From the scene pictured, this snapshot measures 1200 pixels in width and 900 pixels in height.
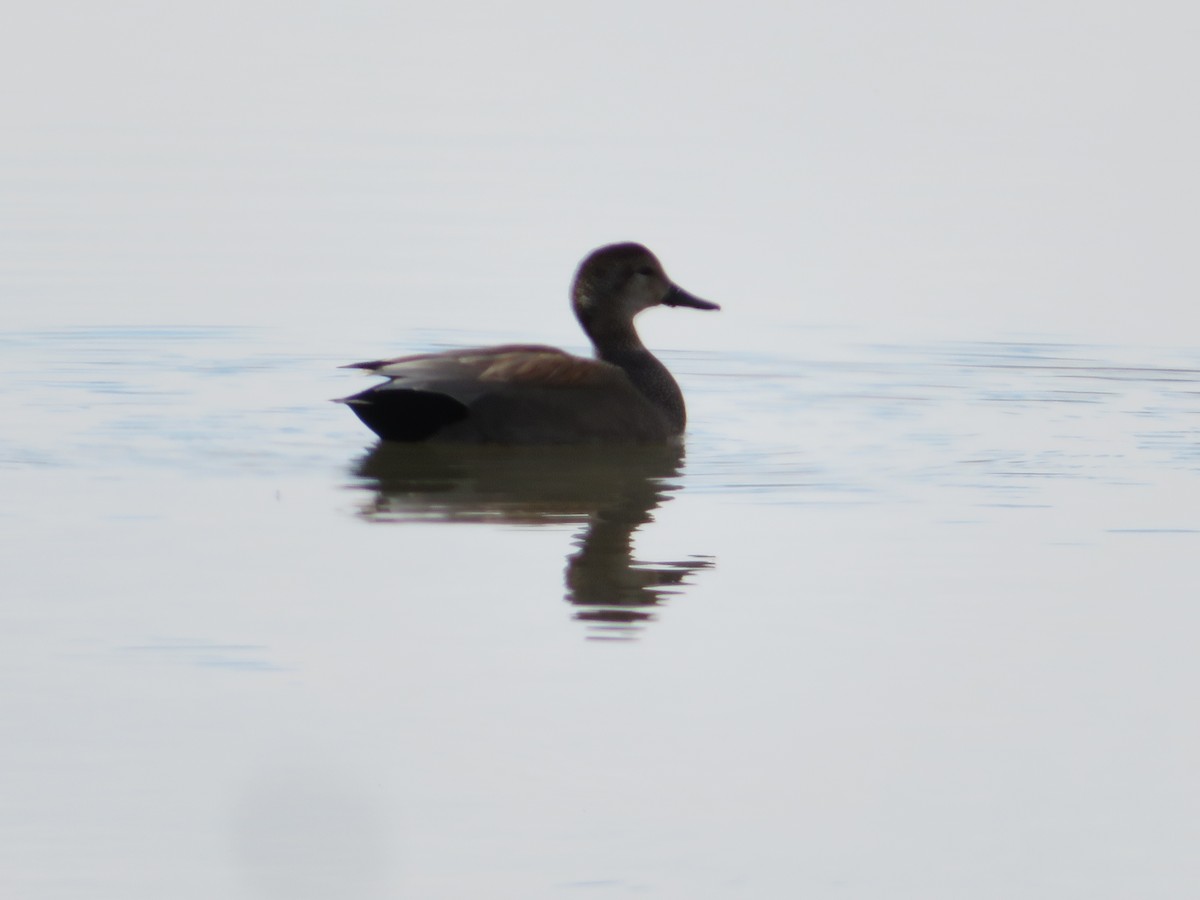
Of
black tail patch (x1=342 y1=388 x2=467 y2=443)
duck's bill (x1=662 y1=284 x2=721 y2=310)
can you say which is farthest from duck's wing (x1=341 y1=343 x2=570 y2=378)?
duck's bill (x1=662 y1=284 x2=721 y2=310)

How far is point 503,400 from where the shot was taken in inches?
392

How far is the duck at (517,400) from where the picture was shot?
988cm

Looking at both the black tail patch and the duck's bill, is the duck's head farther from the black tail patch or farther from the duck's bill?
the black tail patch

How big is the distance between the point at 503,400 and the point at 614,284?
51.8 inches

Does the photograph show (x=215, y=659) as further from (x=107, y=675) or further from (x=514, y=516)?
(x=514, y=516)

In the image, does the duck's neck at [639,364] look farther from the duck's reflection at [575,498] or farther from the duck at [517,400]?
the duck's reflection at [575,498]

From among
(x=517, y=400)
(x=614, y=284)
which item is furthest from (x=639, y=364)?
(x=517, y=400)

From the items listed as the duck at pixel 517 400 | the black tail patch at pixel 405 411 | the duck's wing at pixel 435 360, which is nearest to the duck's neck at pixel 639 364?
the duck at pixel 517 400

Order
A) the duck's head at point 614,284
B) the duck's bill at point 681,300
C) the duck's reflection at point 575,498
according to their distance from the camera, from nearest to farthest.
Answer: the duck's reflection at point 575,498 → the duck's head at point 614,284 → the duck's bill at point 681,300

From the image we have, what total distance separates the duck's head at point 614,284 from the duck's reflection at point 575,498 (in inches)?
38.1

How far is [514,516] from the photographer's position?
8531mm

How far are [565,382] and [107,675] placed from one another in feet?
14.2

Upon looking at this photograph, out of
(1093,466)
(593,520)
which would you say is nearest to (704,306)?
(1093,466)

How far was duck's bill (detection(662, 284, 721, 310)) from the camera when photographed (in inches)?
448
